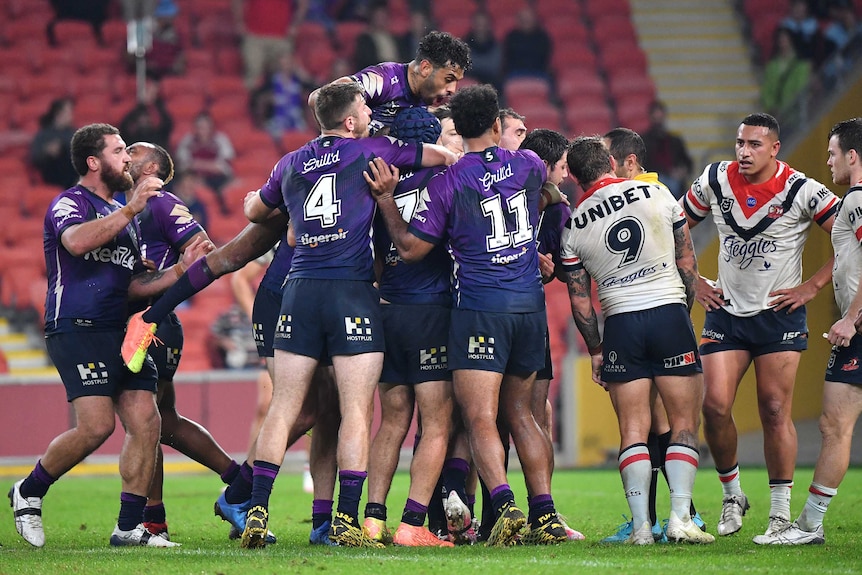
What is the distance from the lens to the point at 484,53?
19.4 meters

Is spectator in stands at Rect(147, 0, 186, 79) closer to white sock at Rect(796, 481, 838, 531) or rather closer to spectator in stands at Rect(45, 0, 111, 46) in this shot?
spectator in stands at Rect(45, 0, 111, 46)

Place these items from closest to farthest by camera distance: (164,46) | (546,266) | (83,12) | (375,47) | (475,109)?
(475,109)
(546,266)
(375,47)
(164,46)
(83,12)

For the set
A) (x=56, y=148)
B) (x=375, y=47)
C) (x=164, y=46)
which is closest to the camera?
(x=56, y=148)

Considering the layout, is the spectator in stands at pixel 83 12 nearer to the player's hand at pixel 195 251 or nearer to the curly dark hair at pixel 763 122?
the player's hand at pixel 195 251

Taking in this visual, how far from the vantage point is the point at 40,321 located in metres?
16.0

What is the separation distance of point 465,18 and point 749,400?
362 inches

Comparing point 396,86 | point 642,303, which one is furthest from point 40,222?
point 642,303

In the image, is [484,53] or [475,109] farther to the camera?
[484,53]

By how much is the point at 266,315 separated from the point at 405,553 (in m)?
1.94

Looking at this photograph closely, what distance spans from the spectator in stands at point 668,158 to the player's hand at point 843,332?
1056 cm

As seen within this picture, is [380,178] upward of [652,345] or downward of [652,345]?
upward

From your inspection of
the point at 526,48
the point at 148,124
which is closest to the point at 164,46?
→ the point at 148,124

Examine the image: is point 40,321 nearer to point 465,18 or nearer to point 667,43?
point 465,18

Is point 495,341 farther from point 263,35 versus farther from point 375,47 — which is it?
point 263,35
